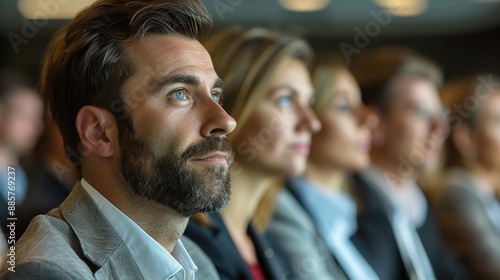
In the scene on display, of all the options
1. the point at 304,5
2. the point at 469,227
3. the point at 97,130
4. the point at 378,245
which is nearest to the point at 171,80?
the point at 97,130

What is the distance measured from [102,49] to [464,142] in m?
1.89

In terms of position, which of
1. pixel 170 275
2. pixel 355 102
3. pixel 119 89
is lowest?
pixel 355 102

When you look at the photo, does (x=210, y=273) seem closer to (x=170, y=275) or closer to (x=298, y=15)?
(x=170, y=275)

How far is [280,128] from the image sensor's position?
5.29ft

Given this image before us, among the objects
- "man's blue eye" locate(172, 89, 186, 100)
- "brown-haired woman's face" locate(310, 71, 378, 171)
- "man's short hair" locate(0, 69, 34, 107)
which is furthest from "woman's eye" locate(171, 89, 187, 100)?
"man's short hair" locate(0, 69, 34, 107)

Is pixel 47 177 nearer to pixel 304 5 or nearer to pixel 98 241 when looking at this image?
pixel 98 241

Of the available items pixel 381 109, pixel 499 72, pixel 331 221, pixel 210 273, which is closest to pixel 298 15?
pixel 499 72

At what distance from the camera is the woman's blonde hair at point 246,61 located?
1.48 m

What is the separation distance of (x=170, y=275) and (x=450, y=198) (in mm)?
1710

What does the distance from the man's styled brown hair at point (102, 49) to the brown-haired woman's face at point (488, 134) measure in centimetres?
180

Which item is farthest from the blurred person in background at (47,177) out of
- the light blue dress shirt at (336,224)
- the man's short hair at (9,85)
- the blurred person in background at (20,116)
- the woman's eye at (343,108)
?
the woman's eye at (343,108)

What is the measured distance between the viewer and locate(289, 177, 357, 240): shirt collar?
186cm

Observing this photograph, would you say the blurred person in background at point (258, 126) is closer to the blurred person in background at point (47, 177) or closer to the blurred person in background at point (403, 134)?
the blurred person in background at point (47, 177)

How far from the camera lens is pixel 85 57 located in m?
0.97
